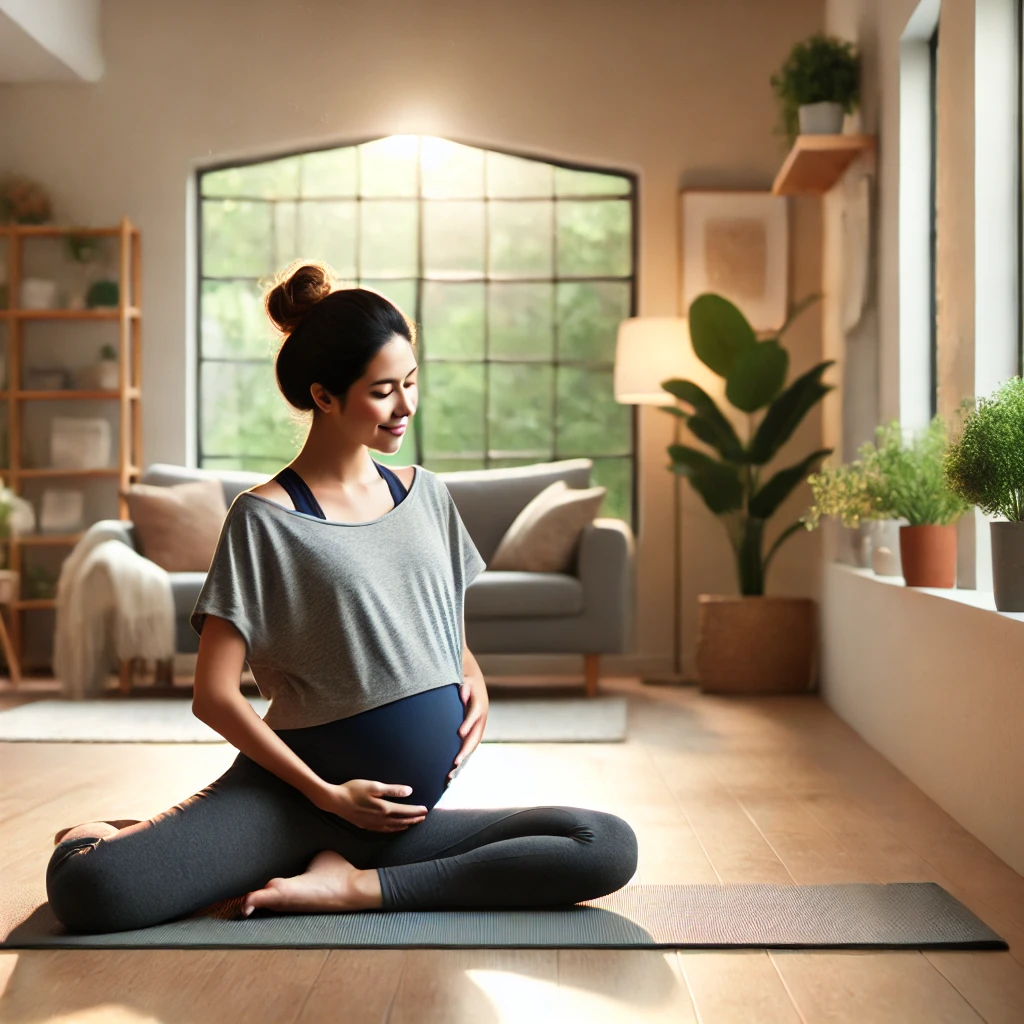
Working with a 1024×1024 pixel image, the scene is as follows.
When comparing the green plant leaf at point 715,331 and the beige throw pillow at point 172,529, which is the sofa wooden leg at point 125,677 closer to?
the beige throw pillow at point 172,529

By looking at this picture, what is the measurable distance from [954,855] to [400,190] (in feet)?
14.6

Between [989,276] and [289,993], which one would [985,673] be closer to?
[989,276]

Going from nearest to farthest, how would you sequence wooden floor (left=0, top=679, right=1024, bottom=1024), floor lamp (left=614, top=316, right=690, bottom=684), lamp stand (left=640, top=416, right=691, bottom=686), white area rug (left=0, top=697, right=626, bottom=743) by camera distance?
1. wooden floor (left=0, top=679, right=1024, bottom=1024)
2. white area rug (left=0, top=697, right=626, bottom=743)
3. floor lamp (left=614, top=316, right=690, bottom=684)
4. lamp stand (left=640, top=416, right=691, bottom=686)

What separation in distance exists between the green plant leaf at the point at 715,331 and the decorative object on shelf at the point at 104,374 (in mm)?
2538

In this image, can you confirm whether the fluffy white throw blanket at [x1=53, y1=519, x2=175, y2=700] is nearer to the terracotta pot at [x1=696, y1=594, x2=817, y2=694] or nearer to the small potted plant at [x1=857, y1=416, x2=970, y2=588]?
the terracotta pot at [x1=696, y1=594, x2=817, y2=694]

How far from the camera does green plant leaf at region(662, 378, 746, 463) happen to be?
17.6ft

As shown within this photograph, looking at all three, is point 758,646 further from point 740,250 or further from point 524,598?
point 740,250

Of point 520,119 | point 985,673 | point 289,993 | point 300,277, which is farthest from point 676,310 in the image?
point 289,993

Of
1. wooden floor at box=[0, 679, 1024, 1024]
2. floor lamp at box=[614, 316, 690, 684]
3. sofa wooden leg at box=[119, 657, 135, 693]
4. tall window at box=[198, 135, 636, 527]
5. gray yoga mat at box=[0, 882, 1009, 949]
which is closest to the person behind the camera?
wooden floor at box=[0, 679, 1024, 1024]

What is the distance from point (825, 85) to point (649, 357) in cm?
129

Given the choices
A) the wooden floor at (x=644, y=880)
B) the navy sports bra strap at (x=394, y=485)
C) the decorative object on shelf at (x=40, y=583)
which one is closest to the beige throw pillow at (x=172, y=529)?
the decorative object on shelf at (x=40, y=583)

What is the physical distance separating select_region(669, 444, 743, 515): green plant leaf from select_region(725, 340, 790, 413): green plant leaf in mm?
253

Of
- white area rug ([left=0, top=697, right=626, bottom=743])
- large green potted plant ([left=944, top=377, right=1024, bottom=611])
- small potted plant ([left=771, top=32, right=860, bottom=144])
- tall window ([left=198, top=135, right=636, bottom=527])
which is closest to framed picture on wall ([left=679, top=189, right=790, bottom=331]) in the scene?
tall window ([left=198, top=135, right=636, bottom=527])

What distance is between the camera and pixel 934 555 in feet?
11.2
